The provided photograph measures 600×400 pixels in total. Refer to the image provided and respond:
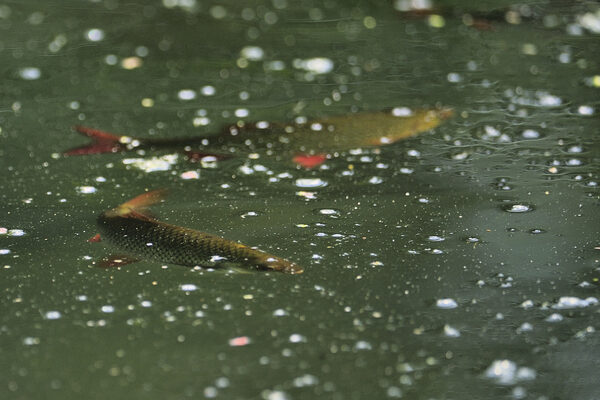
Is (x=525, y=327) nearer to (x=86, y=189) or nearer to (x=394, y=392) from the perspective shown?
(x=394, y=392)

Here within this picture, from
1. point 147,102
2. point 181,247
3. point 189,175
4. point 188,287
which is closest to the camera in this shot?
point 188,287

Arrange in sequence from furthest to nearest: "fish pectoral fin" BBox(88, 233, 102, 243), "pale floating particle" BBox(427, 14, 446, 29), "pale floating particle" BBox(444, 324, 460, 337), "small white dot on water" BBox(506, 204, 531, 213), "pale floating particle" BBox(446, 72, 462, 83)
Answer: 1. "pale floating particle" BBox(427, 14, 446, 29)
2. "pale floating particle" BBox(446, 72, 462, 83)
3. "small white dot on water" BBox(506, 204, 531, 213)
4. "fish pectoral fin" BBox(88, 233, 102, 243)
5. "pale floating particle" BBox(444, 324, 460, 337)

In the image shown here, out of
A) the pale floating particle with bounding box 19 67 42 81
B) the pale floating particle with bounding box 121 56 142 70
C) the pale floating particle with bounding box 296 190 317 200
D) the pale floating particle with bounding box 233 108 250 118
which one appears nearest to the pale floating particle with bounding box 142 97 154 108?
the pale floating particle with bounding box 233 108 250 118

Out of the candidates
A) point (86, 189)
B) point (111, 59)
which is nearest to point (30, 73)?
point (111, 59)

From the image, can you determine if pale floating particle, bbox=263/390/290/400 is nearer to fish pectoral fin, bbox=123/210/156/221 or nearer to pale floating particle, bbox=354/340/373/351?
pale floating particle, bbox=354/340/373/351

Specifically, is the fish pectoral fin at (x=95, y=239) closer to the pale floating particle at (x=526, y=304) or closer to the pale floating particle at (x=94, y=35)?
the pale floating particle at (x=526, y=304)

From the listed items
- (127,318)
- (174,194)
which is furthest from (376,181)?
(127,318)
